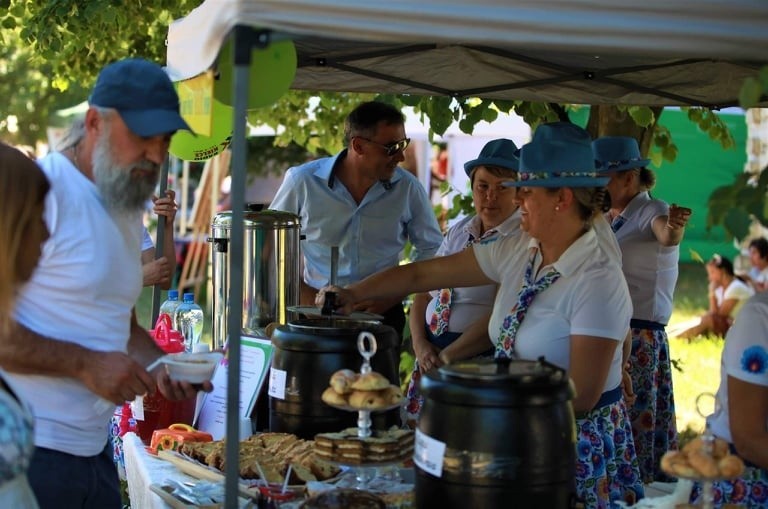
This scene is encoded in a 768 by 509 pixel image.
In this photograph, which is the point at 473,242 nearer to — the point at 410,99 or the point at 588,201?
the point at 588,201

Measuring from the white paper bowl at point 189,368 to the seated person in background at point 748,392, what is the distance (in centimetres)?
128

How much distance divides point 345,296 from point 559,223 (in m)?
0.86

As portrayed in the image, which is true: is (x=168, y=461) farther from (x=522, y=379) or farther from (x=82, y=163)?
(x=522, y=379)

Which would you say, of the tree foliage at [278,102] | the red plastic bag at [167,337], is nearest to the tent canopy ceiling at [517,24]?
the red plastic bag at [167,337]

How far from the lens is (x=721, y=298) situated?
36.2ft

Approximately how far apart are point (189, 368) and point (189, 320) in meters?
1.98

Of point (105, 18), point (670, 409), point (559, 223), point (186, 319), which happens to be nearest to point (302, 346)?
point (559, 223)

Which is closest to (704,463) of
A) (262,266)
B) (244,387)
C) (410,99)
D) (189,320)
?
(244,387)

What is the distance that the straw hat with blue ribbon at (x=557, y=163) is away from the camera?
10.2 feet

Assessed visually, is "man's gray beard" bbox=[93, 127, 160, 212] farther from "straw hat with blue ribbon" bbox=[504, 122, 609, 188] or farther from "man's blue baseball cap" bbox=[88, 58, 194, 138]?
"straw hat with blue ribbon" bbox=[504, 122, 609, 188]

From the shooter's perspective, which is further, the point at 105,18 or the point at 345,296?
the point at 105,18

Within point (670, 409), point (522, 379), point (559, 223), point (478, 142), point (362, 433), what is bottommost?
point (670, 409)

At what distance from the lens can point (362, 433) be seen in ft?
9.25

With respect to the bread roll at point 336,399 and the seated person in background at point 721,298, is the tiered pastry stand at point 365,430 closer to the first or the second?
the bread roll at point 336,399
